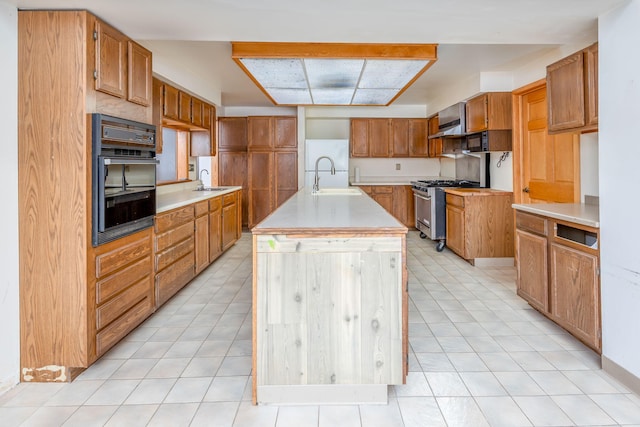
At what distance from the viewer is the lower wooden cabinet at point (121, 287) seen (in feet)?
7.66

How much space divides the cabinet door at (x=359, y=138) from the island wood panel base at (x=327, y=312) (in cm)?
563

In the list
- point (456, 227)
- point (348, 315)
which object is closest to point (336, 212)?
point (348, 315)

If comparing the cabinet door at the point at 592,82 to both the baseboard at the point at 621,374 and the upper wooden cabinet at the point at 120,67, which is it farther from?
the upper wooden cabinet at the point at 120,67

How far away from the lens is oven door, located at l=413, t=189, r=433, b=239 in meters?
5.78

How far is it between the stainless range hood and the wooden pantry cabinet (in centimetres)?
250

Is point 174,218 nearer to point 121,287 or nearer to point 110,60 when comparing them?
point 121,287

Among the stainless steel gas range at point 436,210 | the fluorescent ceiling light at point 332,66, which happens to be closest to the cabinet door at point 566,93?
the fluorescent ceiling light at point 332,66

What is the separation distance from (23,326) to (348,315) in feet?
5.79

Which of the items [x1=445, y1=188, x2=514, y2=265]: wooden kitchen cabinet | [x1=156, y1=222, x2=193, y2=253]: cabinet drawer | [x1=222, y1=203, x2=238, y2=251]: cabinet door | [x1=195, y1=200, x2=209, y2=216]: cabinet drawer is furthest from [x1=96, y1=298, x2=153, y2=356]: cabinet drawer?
[x1=445, y1=188, x2=514, y2=265]: wooden kitchen cabinet

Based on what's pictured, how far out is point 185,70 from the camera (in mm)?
4637

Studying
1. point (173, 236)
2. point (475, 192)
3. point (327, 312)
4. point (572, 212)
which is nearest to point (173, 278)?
point (173, 236)

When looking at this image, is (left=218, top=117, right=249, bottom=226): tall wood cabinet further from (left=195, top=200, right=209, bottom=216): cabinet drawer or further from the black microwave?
the black microwave

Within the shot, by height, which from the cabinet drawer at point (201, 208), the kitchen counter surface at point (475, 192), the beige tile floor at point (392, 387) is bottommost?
the beige tile floor at point (392, 387)

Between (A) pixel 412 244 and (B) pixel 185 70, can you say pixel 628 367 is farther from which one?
(B) pixel 185 70
